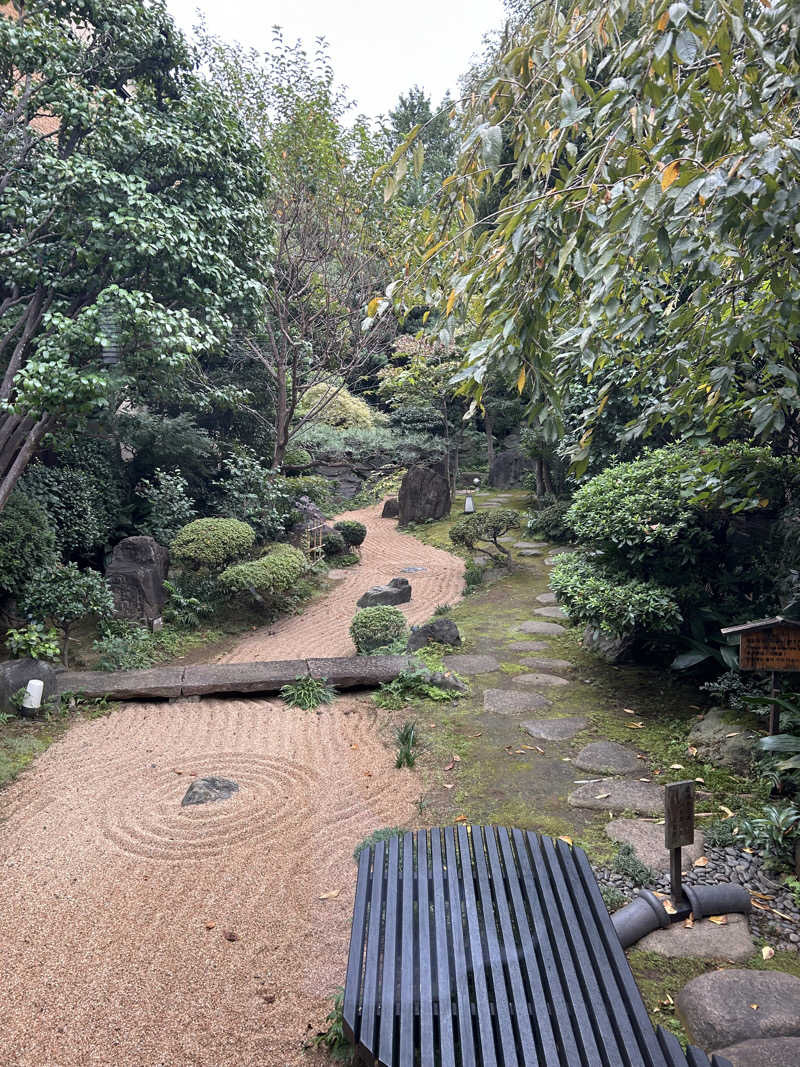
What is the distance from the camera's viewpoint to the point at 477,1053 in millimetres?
1512

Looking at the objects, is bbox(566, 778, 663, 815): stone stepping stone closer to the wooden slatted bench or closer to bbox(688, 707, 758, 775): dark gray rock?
bbox(688, 707, 758, 775): dark gray rock

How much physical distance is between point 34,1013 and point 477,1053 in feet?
5.79

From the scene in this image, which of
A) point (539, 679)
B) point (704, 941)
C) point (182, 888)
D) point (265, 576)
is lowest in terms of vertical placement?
point (182, 888)

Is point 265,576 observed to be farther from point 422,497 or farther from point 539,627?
point 422,497

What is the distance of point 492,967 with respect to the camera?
1.72 m

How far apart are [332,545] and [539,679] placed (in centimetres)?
661

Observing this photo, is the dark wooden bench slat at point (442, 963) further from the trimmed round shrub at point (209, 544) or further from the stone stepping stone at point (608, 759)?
the trimmed round shrub at point (209, 544)

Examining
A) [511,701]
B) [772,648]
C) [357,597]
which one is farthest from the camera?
[357,597]

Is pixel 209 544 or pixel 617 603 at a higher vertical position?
pixel 209 544

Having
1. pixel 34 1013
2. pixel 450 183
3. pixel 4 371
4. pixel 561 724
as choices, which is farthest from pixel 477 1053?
pixel 4 371

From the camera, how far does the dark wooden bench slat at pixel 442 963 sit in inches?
58.7

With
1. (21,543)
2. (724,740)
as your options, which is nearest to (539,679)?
(724,740)

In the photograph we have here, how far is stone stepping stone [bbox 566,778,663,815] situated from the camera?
11.0 ft

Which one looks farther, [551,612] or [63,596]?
[551,612]
